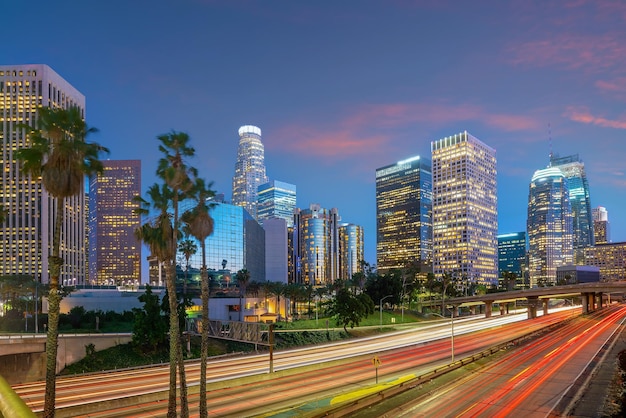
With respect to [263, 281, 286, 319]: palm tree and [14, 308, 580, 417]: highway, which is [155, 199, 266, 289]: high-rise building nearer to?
[263, 281, 286, 319]: palm tree

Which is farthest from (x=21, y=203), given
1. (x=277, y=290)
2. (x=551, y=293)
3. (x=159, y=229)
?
(x=551, y=293)

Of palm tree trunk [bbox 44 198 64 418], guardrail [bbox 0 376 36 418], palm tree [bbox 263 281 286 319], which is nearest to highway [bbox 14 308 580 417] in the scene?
palm tree trunk [bbox 44 198 64 418]

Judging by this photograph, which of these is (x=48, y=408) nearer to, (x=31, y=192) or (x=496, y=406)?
(x=496, y=406)

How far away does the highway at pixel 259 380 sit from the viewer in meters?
37.1

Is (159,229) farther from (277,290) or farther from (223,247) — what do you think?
(223,247)

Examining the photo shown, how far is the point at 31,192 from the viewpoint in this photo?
176 metres

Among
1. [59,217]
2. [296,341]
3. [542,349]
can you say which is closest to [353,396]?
[59,217]

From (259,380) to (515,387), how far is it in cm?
2286

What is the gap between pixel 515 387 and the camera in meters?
41.3

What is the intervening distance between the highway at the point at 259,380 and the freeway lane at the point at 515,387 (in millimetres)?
7923

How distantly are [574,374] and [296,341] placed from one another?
5490 centimetres

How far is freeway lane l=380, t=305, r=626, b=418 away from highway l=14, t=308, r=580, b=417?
26.0 ft

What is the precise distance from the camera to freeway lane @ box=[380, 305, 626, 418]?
33688 mm

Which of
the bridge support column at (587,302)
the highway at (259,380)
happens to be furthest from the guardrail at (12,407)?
the bridge support column at (587,302)
